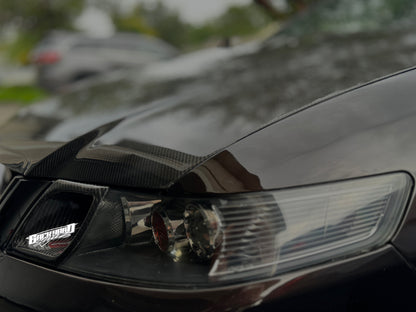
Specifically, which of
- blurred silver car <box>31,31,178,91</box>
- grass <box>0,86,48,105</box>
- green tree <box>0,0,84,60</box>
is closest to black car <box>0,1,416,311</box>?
blurred silver car <box>31,31,178,91</box>

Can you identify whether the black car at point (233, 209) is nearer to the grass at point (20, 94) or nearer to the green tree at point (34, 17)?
the grass at point (20, 94)

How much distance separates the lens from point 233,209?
1157 millimetres

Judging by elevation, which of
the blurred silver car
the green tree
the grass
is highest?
the green tree

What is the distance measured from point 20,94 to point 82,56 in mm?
2535

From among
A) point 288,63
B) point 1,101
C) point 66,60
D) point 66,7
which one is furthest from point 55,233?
point 66,7

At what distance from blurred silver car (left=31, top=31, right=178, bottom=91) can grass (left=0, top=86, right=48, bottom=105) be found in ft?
1.89

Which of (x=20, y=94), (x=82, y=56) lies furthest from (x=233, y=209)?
(x=20, y=94)

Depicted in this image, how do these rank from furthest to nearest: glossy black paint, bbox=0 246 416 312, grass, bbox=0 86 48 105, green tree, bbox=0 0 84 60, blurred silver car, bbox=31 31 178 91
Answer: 1. green tree, bbox=0 0 84 60
2. grass, bbox=0 86 48 105
3. blurred silver car, bbox=31 31 178 91
4. glossy black paint, bbox=0 246 416 312

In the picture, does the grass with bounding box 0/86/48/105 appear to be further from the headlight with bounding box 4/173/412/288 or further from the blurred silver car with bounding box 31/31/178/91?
the headlight with bounding box 4/173/412/288

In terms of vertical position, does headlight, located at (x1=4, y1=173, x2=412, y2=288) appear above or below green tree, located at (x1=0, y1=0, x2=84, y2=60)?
below

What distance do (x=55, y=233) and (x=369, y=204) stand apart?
2.52ft

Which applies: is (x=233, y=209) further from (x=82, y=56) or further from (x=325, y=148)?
(x=82, y=56)

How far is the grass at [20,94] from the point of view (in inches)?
491

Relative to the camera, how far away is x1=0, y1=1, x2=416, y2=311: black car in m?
1.12
